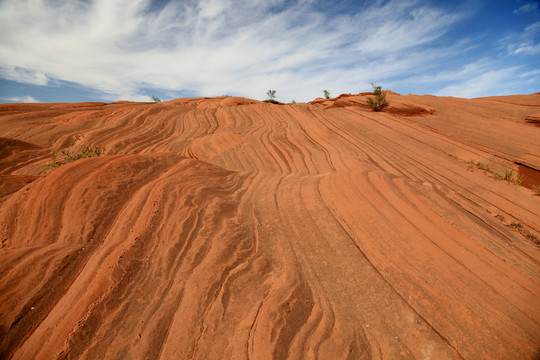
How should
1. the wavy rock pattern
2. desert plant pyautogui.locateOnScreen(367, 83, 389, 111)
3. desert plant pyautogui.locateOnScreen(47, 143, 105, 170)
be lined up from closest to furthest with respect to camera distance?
the wavy rock pattern, desert plant pyautogui.locateOnScreen(47, 143, 105, 170), desert plant pyautogui.locateOnScreen(367, 83, 389, 111)

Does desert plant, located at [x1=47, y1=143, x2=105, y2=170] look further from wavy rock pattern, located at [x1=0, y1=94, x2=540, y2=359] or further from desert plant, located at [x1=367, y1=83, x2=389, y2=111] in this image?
desert plant, located at [x1=367, y1=83, x2=389, y2=111]

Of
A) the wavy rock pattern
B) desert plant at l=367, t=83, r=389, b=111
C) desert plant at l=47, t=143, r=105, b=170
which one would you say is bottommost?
the wavy rock pattern

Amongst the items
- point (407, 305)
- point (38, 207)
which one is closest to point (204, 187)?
point (38, 207)

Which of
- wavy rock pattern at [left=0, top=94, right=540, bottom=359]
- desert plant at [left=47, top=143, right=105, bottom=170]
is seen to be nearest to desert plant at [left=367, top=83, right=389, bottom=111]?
wavy rock pattern at [left=0, top=94, right=540, bottom=359]

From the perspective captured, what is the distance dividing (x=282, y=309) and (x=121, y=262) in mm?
1714

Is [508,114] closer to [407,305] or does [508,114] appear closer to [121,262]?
[407,305]

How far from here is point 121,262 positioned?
2.29 metres

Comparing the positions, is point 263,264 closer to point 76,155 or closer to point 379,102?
point 76,155

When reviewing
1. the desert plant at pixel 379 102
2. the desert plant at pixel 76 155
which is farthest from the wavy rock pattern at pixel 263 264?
the desert plant at pixel 379 102

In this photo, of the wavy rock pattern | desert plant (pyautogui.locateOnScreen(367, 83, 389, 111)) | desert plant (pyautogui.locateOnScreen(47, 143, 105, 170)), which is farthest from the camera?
desert plant (pyautogui.locateOnScreen(367, 83, 389, 111))

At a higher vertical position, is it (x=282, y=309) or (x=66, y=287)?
(x=66, y=287)

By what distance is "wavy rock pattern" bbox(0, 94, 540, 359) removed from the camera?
5.78 feet

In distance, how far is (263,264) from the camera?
253cm

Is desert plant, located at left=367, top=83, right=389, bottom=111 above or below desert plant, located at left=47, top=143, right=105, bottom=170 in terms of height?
above
